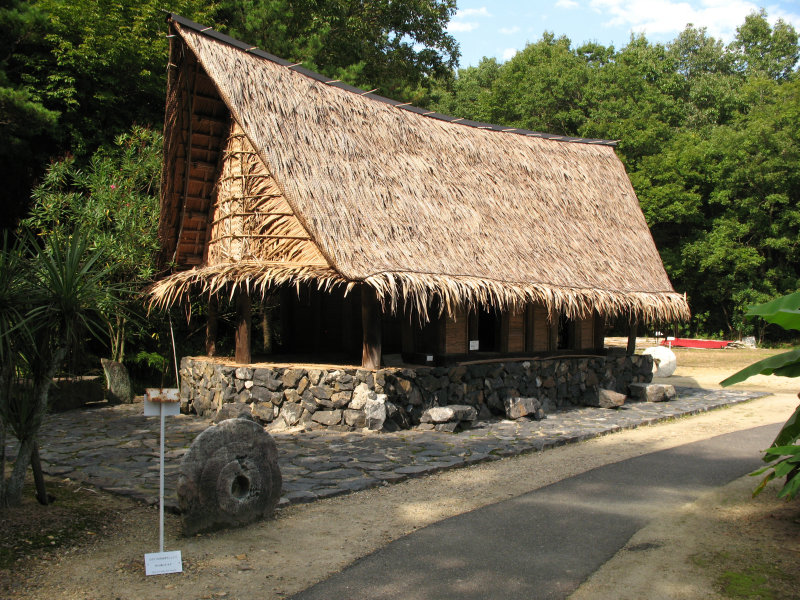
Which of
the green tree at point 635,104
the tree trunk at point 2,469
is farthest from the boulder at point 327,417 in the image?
the green tree at point 635,104

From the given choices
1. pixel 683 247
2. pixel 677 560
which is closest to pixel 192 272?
pixel 677 560

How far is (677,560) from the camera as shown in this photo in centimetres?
489

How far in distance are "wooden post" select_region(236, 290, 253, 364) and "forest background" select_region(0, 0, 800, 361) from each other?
1628 millimetres

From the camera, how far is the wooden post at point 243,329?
35.0 ft

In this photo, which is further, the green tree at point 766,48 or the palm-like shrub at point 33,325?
the green tree at point 766,48

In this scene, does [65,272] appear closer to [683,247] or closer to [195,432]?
[195,432]

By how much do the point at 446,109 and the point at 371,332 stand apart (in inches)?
1149

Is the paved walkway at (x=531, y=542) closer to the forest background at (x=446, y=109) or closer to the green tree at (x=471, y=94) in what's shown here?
the forest background at (x=446, y=109)

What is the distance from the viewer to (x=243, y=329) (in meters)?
10.7

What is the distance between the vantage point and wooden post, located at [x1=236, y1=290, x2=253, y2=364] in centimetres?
1066

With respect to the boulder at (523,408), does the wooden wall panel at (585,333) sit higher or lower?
A: higher

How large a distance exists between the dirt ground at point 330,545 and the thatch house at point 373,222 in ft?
11.1

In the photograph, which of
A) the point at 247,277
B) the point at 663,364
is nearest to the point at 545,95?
the point at 663,364

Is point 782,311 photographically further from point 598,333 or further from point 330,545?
point 598,333
